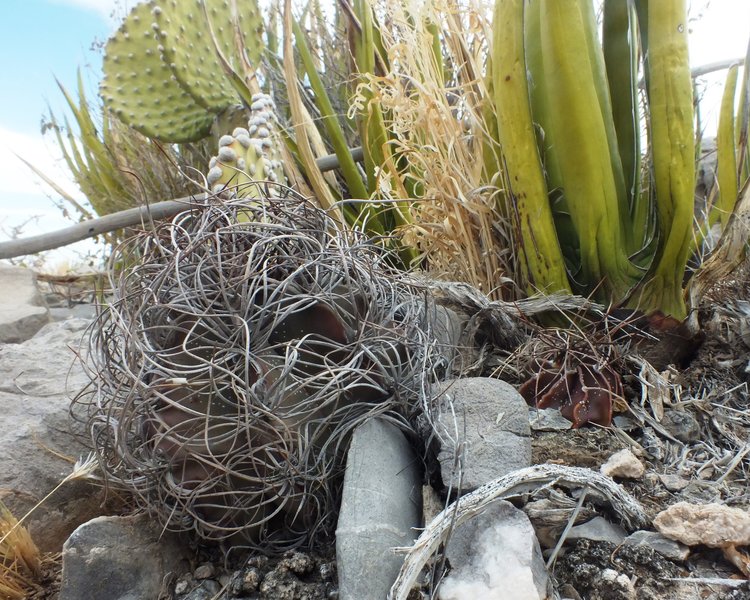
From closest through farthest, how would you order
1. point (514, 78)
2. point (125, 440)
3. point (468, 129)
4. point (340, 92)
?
point (125, 440)
point (514, 78)
point (468, 129)
point (340, 92)

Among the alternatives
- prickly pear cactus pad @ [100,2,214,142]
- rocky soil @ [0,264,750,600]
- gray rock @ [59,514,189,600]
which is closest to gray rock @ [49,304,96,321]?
prickly pear cactus pad @ [100,2,214,142]

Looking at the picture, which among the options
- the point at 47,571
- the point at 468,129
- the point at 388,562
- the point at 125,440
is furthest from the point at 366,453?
the point at 468,129

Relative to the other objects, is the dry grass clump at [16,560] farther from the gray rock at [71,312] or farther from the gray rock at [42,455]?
the gray rock at [71,312]

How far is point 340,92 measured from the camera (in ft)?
7.88

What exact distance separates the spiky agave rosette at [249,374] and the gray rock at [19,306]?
148 cm

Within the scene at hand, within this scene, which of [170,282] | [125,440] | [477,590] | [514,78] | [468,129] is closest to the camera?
[477,590]

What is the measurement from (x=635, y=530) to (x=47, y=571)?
80cm

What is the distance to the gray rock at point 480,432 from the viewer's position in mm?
702

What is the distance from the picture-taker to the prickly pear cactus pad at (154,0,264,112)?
6.02 feet

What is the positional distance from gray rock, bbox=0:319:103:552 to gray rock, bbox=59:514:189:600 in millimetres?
206

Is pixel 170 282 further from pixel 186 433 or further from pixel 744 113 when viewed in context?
pixel 744 113

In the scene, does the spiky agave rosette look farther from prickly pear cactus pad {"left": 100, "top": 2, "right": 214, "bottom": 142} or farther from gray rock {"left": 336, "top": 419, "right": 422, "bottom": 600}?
prickly pear cactus pad {"left": 100, "top": 2, "right": 214, "bottom": 142}

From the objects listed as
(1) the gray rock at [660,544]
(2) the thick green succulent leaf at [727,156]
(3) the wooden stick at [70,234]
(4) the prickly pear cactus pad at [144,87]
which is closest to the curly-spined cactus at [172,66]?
(4) the prickly pear cactus pad at [144,87]

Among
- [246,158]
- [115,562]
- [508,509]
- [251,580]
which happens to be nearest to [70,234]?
[246,158]
